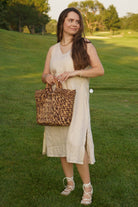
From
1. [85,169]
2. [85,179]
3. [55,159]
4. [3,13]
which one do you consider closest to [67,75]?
[85,169]

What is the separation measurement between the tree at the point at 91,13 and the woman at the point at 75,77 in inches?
3529

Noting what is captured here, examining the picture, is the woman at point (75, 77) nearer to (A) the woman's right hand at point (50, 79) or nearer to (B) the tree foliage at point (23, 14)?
(A) the woman's right hand at point (50, 79)

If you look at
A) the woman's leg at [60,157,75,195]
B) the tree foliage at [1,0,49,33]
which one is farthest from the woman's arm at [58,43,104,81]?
the tree foliage at [1,0,49,33]

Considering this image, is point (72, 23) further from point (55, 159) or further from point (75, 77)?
point (55, 159)

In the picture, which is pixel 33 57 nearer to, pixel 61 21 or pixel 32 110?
pixel 32 110

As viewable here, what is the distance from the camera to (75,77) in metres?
3.43

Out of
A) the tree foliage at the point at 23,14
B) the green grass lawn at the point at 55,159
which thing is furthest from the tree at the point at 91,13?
the green grass lawn at the point at 55,159

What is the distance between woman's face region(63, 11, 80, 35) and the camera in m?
3.44

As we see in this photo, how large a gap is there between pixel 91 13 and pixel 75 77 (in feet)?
326

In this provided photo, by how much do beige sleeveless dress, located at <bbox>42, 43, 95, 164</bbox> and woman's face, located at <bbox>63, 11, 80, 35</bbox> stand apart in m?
0.22

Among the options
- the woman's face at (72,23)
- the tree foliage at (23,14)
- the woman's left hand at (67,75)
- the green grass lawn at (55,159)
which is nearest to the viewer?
the woman's left hand at (67,75)

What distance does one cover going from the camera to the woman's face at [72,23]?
344 cm

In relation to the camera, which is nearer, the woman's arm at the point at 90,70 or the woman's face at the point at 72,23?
the woman's arm at the point at 90,70

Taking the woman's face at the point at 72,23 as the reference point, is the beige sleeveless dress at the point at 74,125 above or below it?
below
